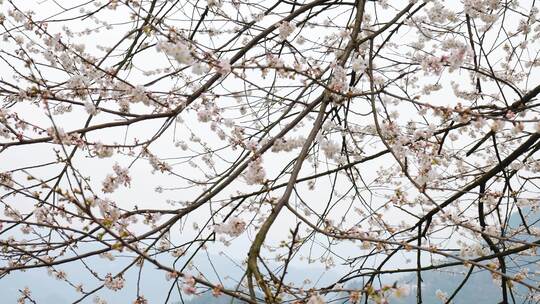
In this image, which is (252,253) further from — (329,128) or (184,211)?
(329,128)

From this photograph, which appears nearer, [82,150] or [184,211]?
[184,211]

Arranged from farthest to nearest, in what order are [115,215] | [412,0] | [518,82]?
[518,82] < [412,0] < [115,215]

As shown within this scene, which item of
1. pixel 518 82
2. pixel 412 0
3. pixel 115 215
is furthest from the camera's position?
pixel 518 82

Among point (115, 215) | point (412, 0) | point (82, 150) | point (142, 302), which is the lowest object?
point (142, 302)

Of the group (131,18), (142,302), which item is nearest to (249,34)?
(131,18)

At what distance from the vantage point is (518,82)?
16.7ft

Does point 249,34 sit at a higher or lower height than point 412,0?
higher

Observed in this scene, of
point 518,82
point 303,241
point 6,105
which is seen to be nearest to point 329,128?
point 303,241

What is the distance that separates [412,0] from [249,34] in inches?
56.4

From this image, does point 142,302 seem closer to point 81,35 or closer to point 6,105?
point 6,105

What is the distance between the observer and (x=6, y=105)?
2736 mm

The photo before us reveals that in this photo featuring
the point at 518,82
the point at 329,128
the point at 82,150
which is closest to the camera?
the point at 82,150

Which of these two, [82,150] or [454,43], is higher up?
[454,43]

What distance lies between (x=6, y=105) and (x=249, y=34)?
1972mm
